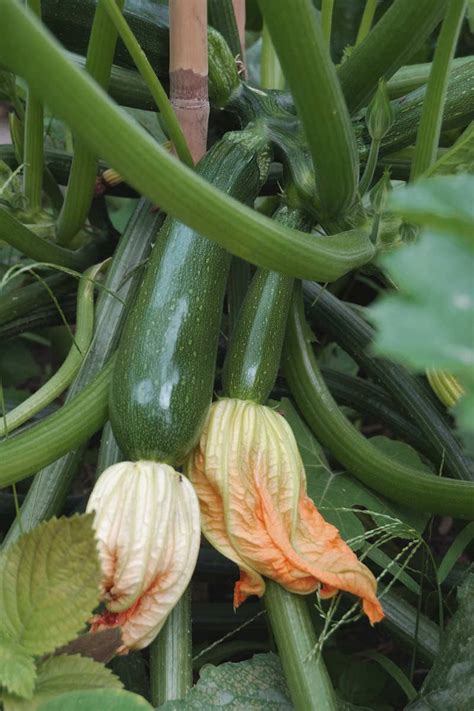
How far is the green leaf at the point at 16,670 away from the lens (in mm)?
789

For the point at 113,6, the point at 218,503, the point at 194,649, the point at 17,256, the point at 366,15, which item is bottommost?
the point at 194,649

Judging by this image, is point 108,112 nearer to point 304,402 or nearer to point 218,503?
point 218,503

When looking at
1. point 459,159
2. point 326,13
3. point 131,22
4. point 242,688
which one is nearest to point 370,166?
point 459,159

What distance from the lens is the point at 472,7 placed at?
1.17 meters

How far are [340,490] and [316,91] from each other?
582mm

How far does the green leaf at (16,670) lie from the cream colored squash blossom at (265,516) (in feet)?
0.90

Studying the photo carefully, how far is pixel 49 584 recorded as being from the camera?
2.79 feet

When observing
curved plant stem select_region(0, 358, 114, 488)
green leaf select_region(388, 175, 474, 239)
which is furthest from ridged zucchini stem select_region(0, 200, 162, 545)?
green leaf select_region(388, 175, 474, 239)

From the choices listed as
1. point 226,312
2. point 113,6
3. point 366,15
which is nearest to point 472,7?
point 366,15

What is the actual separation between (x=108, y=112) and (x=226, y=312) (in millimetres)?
789

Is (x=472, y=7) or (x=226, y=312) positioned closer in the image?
(x=472, y=7)

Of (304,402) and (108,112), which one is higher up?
(108,112)

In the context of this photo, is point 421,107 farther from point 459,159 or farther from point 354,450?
point 354,450

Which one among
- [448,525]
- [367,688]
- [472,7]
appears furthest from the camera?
[448,525]
